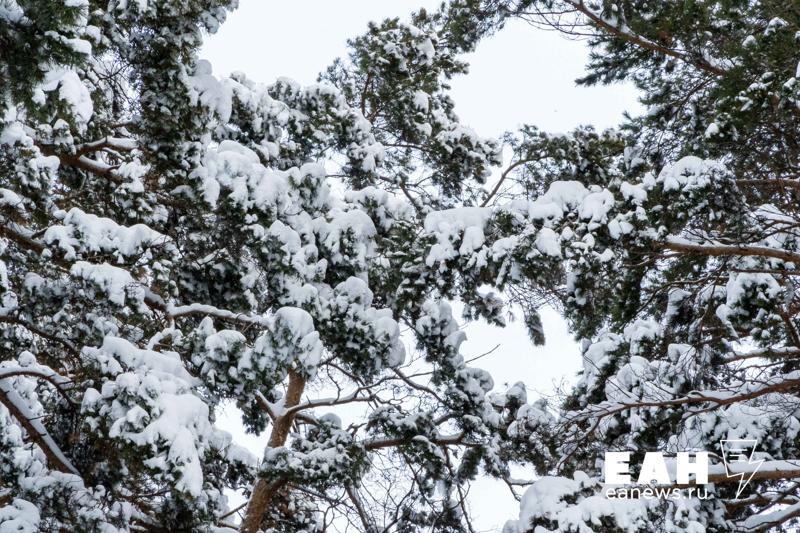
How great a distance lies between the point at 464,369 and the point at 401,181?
3474mm

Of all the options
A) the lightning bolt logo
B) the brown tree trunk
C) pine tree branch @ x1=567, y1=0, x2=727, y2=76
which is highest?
pine tree branch @ x1=567, y1=0, x2=727, y2=76

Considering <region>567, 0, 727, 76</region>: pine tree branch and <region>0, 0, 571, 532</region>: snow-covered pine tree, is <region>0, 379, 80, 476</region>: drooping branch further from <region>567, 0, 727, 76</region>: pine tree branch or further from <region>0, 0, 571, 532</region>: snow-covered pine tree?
<region>567, 0, 727, 76</region>: pine tree branch

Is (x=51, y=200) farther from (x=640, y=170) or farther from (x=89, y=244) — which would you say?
(x=640, y=170)

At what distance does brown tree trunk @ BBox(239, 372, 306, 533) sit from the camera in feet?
25.7

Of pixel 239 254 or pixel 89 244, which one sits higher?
pixel 239 254

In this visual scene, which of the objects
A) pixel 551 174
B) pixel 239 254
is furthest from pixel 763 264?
pixel 239 254

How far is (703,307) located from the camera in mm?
6730

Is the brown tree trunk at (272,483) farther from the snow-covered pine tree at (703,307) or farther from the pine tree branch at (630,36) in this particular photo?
the pine tree branch at (630,36)

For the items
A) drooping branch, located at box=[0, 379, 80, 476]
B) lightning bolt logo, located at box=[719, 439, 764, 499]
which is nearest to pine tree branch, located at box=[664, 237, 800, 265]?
lightning bolt logo, located at box=[719, 439, 764, 499]

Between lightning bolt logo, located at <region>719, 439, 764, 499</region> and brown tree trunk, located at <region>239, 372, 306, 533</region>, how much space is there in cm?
361

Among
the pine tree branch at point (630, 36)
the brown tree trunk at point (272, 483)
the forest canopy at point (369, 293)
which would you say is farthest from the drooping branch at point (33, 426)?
the pine tree branch at point (630, 36)

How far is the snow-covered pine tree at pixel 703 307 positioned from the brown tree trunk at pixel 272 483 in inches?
104

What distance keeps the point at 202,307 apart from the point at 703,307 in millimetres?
4276

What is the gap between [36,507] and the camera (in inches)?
235
